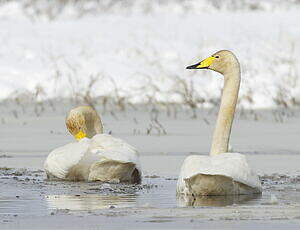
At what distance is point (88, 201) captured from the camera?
8.30 metres

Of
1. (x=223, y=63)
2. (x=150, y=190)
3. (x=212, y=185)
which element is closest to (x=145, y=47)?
(x=223, y=63)

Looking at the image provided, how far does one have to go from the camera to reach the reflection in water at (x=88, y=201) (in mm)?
7918

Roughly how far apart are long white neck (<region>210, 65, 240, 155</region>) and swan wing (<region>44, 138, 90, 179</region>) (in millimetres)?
1192

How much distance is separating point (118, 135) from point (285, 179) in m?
4.51

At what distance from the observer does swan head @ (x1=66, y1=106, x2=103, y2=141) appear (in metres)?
11.3

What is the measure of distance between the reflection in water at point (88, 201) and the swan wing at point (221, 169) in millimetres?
439

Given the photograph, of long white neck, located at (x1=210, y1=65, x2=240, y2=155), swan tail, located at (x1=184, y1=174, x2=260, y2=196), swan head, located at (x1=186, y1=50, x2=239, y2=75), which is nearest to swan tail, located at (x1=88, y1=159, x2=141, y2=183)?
long white neck, located at (x1=210, y1=65, x2=240, y2=155)

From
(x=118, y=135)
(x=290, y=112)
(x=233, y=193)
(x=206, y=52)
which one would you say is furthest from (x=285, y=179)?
(x=206, y=52)

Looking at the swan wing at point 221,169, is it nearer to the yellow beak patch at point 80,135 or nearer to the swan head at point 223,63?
the swan head at point 223,63

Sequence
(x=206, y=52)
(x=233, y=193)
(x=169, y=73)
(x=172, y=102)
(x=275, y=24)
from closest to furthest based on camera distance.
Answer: (x=233, y=193), (x=172, y=102), (x=169, y=73), (x=206, y=52), (x=275, y=24)

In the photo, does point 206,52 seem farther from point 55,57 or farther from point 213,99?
point 213,99

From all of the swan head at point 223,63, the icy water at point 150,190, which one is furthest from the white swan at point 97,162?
the swan head at point 223,63

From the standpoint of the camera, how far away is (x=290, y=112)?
60.4 feet

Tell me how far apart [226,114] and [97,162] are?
1.16 m
